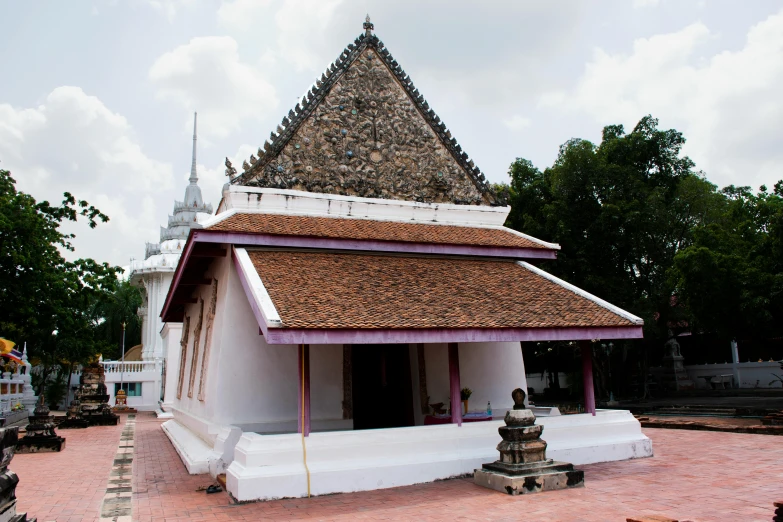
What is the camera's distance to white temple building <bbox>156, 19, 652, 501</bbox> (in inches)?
305

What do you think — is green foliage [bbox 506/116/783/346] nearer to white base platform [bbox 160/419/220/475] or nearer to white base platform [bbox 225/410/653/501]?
white base platform [bbox 225/410/653/501]

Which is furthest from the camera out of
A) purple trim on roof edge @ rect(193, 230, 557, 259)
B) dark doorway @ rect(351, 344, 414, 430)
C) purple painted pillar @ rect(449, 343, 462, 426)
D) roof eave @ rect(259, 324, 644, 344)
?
dark doorway @ rect(351, 344, 414, 430)

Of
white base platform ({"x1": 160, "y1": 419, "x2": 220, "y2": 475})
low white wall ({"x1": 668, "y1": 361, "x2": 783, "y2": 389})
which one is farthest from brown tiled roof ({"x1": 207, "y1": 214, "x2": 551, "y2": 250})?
low white wall ({"x1": 668, "y1": 361, "x2": 783, "y2": 389})

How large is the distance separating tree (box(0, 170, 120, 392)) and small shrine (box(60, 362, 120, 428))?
5.70 ft

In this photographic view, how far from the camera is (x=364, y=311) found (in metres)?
8.04

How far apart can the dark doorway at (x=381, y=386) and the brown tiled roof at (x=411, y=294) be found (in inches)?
65.7

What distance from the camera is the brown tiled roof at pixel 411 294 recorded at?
792 cm

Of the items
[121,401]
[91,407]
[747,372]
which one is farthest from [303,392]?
[747,372]

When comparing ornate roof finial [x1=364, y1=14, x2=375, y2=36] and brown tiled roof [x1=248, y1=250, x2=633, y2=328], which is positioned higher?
ornate roof finial [x1=364, y1=14, x2=375, y2=36]

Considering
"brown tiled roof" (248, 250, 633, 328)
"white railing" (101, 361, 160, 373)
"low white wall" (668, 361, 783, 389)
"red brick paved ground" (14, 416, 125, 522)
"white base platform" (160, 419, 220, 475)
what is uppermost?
"brown tiled roof" (248, 250, 633, 328)

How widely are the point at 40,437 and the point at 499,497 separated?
10.2m

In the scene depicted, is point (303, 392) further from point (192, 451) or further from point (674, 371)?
point (674, 371)

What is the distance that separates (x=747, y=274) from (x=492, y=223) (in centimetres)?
723

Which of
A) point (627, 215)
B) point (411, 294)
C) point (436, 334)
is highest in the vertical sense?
point (627, 215)
